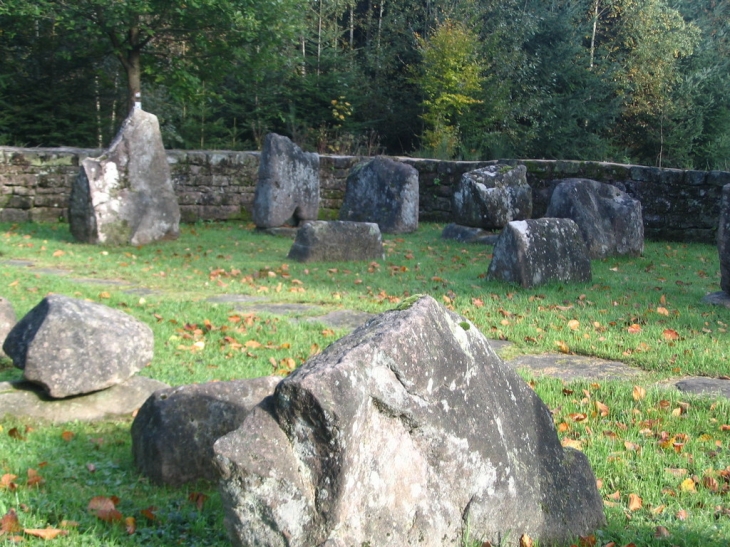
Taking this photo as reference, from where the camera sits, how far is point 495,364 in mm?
3090

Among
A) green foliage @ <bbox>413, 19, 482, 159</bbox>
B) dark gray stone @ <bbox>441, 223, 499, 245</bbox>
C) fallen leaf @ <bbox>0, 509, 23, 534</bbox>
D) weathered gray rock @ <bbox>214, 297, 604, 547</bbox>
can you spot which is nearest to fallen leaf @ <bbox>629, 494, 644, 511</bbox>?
weathered gray rock @ <bbox>214, 297, 604, 547</bbox>

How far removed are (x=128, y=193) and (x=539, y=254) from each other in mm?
6211

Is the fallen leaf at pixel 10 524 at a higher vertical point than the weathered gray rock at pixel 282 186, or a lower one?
lower

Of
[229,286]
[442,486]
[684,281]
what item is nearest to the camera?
[442,486]

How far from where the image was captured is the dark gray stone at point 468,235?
513 inches

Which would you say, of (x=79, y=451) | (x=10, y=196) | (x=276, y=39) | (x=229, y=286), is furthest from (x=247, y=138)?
(x=79, y=451)

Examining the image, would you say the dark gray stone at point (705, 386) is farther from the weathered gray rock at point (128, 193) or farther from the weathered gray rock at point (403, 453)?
the weathered gray rock at point (128, 193)

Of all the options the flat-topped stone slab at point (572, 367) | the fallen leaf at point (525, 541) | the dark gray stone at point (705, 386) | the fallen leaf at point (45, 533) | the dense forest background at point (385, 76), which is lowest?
the flat-topped stone slab at point (572, 367)

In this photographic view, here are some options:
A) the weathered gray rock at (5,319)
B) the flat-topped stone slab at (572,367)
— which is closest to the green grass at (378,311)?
the flat-topped stone slab at (572,367)

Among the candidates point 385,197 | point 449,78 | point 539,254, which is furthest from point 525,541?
point 449,78

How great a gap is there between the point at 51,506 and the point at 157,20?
17122 mm

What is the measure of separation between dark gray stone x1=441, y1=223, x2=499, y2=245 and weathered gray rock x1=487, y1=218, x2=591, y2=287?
3.39 meters

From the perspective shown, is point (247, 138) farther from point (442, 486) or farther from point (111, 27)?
point (442, 486)

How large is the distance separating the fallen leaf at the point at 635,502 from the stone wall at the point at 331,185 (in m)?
11.2
